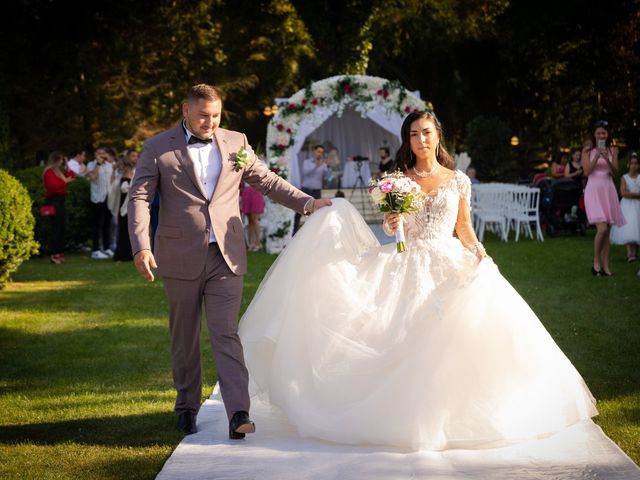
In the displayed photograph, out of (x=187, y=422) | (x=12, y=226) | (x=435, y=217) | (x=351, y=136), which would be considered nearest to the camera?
(x=187, y=422)

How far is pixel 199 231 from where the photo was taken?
19.3 ft

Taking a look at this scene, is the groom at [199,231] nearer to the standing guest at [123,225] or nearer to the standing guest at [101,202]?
the standing guest at [123,225]

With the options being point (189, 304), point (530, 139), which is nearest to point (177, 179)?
point (189, 304)

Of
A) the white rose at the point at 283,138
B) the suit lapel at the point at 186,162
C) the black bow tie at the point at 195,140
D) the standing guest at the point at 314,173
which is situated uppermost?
the white rose at the point at 283,138

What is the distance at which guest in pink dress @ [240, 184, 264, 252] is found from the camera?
19250 mm

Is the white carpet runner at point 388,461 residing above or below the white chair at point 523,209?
below

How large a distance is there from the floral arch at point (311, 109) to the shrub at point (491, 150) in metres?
16.3

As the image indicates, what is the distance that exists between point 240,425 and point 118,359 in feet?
10.6

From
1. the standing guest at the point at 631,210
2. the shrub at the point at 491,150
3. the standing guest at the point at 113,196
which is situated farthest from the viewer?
the shrub at the point at 491,150

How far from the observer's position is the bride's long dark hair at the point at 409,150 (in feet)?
21.7

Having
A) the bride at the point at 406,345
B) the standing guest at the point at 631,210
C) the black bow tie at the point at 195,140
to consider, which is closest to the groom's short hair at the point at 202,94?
the black bow tie at the point at 195,140

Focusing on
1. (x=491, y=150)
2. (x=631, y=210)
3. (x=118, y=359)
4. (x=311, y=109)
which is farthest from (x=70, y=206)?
(x=491, y=150)

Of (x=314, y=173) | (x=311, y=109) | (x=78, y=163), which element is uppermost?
(x=311, y=109)

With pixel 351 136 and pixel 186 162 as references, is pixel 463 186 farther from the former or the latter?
pixel 351 136
